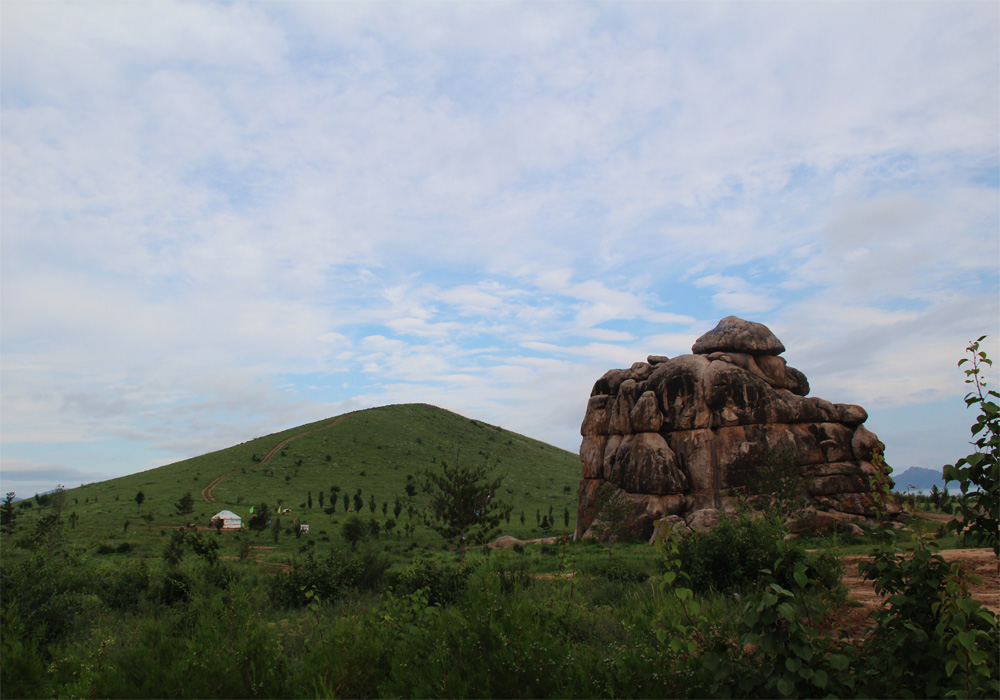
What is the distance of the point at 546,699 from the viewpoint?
5.43m

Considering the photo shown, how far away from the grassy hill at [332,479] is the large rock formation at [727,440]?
19.1m

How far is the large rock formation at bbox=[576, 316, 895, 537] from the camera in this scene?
124ft

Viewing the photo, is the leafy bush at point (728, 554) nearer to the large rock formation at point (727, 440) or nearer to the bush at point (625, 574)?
the bush at point (625, 574)

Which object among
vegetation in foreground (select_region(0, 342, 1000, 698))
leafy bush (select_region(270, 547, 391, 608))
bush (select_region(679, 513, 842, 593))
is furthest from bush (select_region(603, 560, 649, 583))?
leafy bush (select_region(270, 547, 391, 608))

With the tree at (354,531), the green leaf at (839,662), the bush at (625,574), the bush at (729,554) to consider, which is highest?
the green leaf at (839,662)

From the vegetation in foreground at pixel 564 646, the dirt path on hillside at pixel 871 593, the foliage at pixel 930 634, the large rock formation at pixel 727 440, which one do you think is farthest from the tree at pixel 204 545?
the foliage at pixel 930 634

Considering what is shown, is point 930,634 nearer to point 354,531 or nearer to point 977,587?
point 977,587

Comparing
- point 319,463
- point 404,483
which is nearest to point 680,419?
point 404,483

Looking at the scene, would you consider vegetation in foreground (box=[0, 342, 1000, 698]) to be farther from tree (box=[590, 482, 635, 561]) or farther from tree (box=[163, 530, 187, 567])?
tree (box=[590, 482, 635, 561])

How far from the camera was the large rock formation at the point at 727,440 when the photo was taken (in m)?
37.8

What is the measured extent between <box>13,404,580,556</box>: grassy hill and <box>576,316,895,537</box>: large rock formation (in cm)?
1913

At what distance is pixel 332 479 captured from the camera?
87875mm

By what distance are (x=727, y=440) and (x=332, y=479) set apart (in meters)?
67.2

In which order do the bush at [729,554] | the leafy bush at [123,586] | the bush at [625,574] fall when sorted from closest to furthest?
the bush at [729,554], the leafy bush at [123,586], the bush at [625,574]
